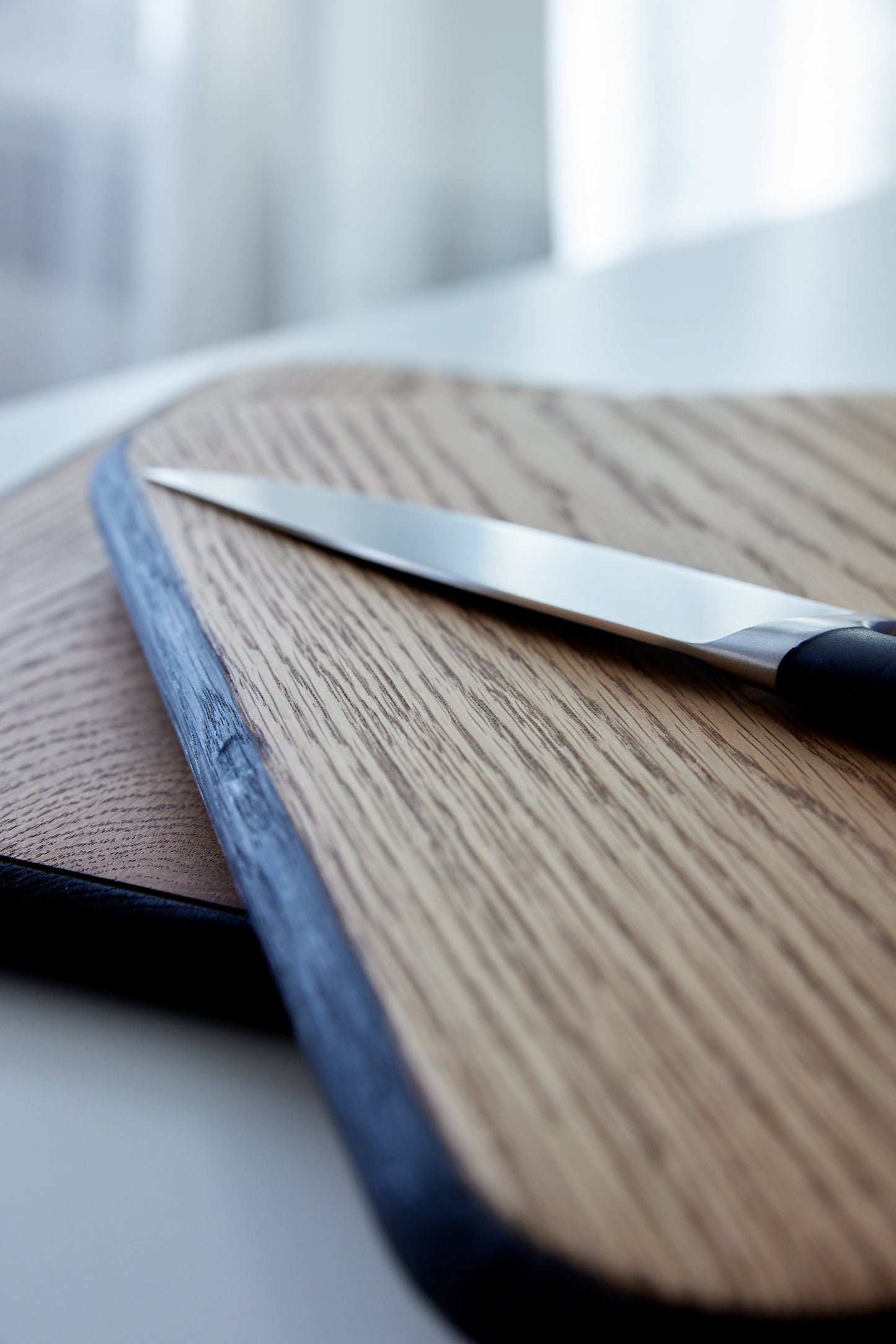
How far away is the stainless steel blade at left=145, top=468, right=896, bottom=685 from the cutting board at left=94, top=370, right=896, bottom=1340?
11mm

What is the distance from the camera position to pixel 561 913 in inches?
10.1

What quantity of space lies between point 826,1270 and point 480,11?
2538 mm

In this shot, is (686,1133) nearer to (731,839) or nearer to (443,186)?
(731,839)

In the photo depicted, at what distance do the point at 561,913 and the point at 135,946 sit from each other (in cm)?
13

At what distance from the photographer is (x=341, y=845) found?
0.89ft

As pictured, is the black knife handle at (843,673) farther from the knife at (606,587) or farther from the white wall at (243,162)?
the white wall at (243,162)

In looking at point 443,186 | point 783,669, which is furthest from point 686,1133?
point 443,186

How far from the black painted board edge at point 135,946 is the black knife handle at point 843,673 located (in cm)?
17

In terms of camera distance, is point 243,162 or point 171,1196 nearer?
point 171,1196

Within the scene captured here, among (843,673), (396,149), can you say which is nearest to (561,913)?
(843,673)

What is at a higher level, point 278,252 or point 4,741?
point 278,252

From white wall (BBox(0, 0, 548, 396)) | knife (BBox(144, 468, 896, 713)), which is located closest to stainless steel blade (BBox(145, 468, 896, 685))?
knife (BBox(144, 468, 896, 713))

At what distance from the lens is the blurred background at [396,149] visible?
1907 millimetres

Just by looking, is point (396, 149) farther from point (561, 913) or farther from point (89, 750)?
point (561, 913)
